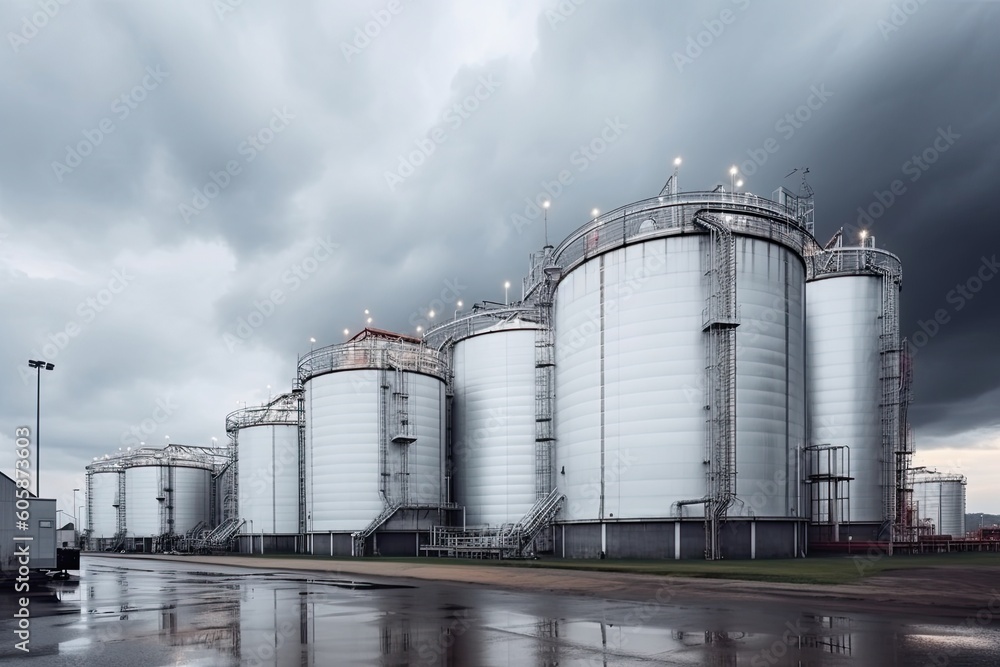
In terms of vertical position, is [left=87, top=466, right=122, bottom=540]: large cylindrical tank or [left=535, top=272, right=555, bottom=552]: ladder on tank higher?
[left=535, top=272, right=555, bottom=552]: ladder on tank

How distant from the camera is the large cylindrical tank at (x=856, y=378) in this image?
50.9 meters

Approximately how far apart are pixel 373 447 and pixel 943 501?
3118 inches

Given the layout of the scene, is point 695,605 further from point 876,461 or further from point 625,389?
point 876,461

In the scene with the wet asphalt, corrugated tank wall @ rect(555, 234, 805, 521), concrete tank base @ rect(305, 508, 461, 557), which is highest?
A: corrugated tank wall @ rect(555, 234, 805, 521)

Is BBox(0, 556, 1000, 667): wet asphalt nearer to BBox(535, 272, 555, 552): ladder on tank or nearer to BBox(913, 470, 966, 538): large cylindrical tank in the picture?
BBox(535, 272, 555, 552): ladder on tank

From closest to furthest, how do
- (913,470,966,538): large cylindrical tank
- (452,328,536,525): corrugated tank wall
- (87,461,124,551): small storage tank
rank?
(452,328,536,525): corrugated tank wall → (913,470,966,538): large cylindrical tank → (87,461,124,551): small storage tank

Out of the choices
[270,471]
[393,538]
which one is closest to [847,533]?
[393,538]

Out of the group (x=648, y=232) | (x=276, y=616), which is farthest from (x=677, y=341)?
(x=276, y=616)

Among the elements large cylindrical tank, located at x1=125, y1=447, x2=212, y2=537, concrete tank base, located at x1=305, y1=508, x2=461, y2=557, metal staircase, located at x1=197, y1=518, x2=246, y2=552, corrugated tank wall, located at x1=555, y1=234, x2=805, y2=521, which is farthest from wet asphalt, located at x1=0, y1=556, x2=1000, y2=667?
large cylindrical tank, located at x1=125, y1=447, x2=212, y2=537

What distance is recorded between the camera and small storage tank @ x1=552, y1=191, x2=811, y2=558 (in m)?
36.9

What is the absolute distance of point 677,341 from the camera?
38.3m

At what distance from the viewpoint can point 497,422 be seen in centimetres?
5891

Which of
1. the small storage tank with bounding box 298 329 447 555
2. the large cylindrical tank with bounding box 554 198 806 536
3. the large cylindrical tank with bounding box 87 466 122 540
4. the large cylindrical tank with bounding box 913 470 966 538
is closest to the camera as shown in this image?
the large cylindrical tank with bounding box 554 198 806 536

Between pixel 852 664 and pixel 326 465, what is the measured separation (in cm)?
5001
